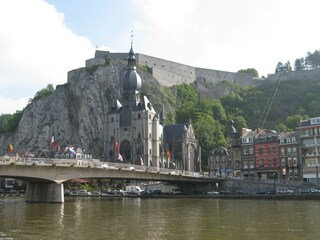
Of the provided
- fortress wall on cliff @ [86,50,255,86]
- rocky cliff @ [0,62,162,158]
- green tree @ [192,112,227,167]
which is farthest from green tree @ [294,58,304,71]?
rocky cliff @ [0,62,162,158]

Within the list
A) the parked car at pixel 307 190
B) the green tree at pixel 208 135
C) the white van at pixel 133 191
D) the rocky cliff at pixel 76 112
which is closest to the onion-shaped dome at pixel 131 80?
the rocky cliff at pixel 76 112

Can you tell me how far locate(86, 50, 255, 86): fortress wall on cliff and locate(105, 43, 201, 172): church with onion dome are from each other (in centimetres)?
1634

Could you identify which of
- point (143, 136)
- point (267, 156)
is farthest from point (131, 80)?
point (267, 156)

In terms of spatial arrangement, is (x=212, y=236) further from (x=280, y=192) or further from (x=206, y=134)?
(x=206, y=134)

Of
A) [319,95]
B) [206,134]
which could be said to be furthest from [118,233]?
[319,95]

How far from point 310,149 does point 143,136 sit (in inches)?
1410

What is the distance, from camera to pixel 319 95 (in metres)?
136

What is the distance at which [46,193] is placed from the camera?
49.7 m

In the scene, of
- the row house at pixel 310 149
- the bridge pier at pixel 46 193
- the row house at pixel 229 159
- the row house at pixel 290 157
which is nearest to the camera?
the bridge pier at pixel 46 193

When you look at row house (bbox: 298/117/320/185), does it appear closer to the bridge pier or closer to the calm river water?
the calm river water

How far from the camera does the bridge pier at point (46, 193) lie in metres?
49.2

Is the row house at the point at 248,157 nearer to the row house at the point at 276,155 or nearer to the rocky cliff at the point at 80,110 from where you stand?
the row house at the point at 276,155

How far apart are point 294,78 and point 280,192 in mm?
101097

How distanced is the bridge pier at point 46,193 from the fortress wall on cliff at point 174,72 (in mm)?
73387
